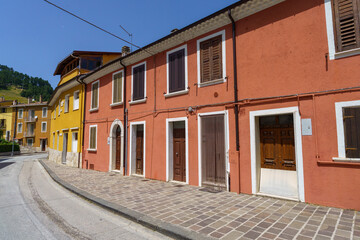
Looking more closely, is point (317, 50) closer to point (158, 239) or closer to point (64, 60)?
point (158, 239)

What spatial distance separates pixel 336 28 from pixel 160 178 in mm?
8239

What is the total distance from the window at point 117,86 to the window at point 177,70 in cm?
409

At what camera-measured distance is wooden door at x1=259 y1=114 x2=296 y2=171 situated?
6.43m

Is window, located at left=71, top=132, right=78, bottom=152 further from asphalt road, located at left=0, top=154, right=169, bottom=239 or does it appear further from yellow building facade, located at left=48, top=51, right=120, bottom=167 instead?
asphalt road, located at left=0, top=154, right=169, bottom=239

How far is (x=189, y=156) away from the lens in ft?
27.7

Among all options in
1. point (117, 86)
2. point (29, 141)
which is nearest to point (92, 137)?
point (117, 86)

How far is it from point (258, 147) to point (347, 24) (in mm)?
4125

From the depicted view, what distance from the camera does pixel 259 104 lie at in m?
6.71

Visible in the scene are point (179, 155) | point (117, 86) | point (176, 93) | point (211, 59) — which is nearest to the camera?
point (211, 59)

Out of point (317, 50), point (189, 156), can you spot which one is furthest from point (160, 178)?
point (317, 50)

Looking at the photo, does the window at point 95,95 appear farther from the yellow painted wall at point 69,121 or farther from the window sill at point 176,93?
the window sill at point 176,93

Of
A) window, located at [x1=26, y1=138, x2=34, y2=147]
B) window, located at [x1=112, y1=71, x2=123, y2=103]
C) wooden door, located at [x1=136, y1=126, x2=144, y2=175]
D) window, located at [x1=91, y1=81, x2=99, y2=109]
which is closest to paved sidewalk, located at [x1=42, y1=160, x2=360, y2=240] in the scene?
wooden door, located at [x1=136, y1=126, x2=144, y2=175]

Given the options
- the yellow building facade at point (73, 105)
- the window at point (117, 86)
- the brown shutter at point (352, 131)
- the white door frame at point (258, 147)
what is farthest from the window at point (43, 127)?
the brown shutter at point (352, 131)

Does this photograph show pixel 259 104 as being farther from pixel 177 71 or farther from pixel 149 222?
pixel 149 222
